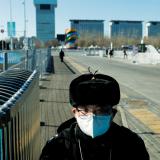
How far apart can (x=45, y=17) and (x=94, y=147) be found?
142 meters

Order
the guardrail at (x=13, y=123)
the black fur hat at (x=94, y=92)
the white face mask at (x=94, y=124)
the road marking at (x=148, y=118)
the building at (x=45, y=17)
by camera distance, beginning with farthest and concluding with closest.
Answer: the building at (x=45, y=17)
the road marking at (x=148, y=118)
the black fur hat at (x=94, y=92)
the white face mask at (x=94, y=124)
the guardrail at (x=13, y=123)

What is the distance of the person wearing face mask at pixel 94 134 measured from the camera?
2711mm

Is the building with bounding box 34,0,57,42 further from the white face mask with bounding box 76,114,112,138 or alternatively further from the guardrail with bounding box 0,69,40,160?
the white face mask with bounding box 76,114,112,138

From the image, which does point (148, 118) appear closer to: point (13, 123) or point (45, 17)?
point (13, 123)

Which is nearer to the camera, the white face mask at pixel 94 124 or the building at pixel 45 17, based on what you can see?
the white face mask at pixel 94 124

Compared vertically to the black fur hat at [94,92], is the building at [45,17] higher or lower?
higher

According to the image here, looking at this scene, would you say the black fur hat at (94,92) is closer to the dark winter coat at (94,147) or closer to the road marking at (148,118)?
the dark winter coat at (94,147)

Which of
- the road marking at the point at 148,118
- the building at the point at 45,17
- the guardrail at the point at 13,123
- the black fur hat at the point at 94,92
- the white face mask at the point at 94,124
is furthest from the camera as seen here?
the building at the point at 45,17

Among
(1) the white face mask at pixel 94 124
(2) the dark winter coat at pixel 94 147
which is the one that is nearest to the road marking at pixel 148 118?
(2) the dark winter coat at pixel 94 147

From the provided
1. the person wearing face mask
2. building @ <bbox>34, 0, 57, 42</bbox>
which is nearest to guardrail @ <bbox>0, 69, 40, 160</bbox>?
the person wearing face mask

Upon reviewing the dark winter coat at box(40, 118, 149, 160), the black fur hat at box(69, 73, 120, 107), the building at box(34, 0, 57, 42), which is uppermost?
the building at box(34, 0, 57, 42)

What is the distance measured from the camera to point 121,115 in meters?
11.5

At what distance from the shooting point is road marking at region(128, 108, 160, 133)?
9.95 meters

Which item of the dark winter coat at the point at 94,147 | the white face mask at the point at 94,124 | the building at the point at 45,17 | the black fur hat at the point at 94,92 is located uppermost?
the building at the point at 45,17
